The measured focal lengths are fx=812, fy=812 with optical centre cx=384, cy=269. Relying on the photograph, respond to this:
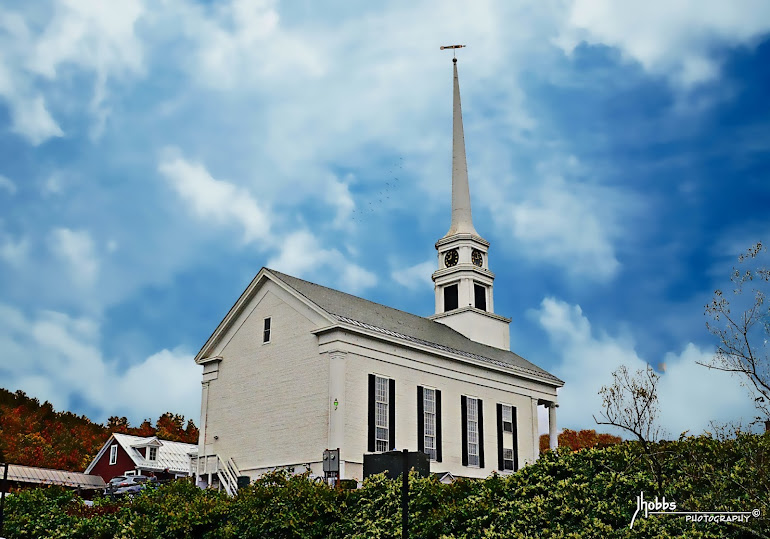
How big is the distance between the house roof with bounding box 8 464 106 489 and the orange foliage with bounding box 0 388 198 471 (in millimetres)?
7631

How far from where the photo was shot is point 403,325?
4066 centimetres

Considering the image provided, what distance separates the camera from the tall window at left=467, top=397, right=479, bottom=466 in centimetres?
3916

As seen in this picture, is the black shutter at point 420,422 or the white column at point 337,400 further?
the black shutter at point 420,422

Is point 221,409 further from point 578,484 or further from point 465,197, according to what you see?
point 578,484

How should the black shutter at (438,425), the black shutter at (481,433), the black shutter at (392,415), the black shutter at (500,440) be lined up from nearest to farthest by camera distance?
the black shutter at (392,415) < the black shutter at (438,425) < the black shutter at (481,433) < the black shutter at (500,440)

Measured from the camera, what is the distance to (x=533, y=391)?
4447cm

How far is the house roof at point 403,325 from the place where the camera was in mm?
36594

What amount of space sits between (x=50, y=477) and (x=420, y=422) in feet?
90.7

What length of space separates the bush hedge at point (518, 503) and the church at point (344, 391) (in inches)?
390

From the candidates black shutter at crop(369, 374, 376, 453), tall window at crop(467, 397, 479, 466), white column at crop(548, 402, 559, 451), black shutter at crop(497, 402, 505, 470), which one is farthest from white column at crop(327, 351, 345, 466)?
white column at crop(548, 402, 559, 451)

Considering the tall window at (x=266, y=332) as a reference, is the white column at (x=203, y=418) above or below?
below

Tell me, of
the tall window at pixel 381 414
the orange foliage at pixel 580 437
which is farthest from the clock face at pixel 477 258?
the orange foliage at pixel 580 437

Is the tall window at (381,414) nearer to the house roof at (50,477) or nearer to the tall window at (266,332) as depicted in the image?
the tall window at (266,332)

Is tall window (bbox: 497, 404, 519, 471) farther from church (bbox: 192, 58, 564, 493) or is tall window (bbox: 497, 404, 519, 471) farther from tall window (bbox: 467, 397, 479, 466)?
tall window (bbox: 467, 397, 479, 466)
